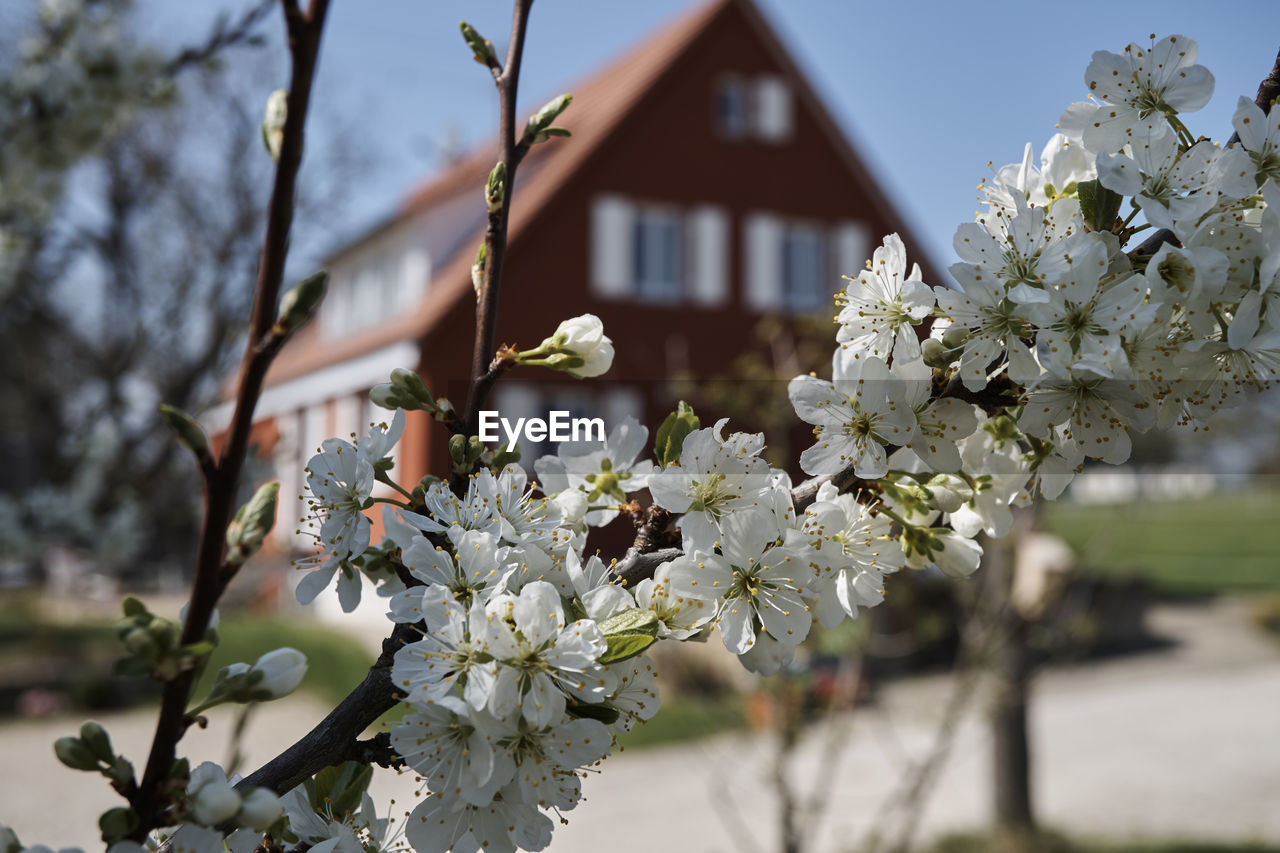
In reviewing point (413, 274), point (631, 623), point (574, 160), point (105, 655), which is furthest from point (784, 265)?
point (631, 623)

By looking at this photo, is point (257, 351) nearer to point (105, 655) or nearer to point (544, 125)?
point (544, 125)

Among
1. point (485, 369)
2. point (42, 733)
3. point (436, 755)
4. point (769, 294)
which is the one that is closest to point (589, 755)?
point (436, 755)

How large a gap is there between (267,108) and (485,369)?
30 cm

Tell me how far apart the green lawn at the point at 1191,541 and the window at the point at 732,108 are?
6.25 metres

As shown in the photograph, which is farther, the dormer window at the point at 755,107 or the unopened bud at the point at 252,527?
the dormer window at the point at 755,107

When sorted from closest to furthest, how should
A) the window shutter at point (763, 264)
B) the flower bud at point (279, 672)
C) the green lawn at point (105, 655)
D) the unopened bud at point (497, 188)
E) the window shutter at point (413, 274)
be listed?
the flower bud at point (279, 672) → the unopened bud at point (497, 188) → the green lawn at point (105, 655) → the window shutter at point (413, 274) → the window shutter at point (763, 264)

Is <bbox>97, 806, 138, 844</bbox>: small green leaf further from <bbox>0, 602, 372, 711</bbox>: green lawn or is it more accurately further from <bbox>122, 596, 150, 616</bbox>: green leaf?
<bbox>0, 602, 372, 711</bbox>: green lawn

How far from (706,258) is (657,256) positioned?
0.67 metres

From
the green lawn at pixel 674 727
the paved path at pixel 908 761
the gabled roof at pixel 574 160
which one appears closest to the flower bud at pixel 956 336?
the paved path at pixel 908 761

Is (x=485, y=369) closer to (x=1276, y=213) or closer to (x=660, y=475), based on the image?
(x=660, y=475)

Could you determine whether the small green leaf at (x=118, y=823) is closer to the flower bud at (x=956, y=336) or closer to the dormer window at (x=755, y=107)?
the flower bud at (x=956, y=336)

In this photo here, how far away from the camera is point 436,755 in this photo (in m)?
0.73

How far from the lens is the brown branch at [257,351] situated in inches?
21.4

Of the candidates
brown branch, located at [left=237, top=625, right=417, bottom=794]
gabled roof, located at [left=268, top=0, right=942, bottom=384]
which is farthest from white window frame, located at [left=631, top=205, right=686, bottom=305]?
brown branch, located at [left=237, top=625, right=417, bottom=794]
